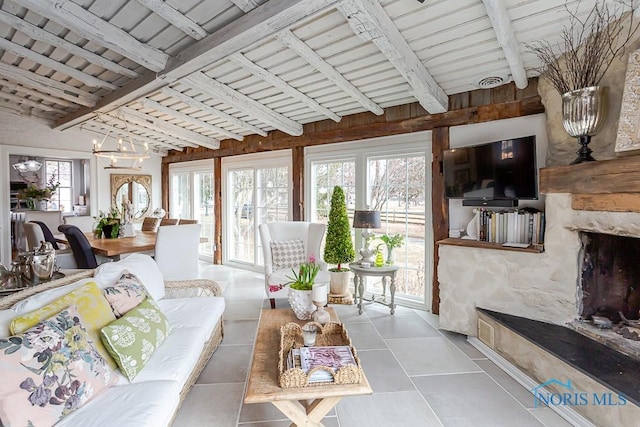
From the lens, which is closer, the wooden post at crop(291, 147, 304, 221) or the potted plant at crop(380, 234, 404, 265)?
the potted plant at crop(380, 234, 404, 265)

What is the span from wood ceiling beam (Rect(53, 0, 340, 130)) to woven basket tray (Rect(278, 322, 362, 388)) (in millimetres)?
2043

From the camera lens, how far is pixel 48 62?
3.75 metres

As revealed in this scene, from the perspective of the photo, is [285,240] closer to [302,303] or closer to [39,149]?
[302,303]

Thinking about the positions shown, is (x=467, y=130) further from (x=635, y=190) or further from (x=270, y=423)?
→ (x=270, y=423)

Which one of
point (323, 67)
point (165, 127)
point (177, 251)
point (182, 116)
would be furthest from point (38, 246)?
point (323, 67)

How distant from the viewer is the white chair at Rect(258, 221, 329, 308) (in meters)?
3.96

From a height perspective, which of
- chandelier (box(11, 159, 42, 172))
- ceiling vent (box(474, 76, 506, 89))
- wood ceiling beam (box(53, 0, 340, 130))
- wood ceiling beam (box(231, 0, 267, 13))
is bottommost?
chandelier (box(11, 159, 42, 172))

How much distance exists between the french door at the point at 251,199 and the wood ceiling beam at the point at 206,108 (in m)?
0.59

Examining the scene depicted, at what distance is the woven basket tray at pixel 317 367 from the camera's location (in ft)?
5.08

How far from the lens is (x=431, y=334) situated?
3326 mm

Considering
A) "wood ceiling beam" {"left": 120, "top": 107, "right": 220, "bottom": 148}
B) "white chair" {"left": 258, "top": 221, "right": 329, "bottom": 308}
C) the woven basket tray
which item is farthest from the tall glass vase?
"wood ceiling beam" {"left": 120, "top": 107, "right": 220, "bottom": 148}

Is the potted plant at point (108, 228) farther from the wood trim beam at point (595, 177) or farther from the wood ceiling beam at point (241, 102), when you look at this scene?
the wood trim beam at point (595, 177)

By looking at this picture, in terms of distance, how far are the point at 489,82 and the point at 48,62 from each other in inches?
183

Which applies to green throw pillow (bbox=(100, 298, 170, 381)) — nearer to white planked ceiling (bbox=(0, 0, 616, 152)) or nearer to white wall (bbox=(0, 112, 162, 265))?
white planked ceiling (bbox=(0, 0, 616, 152))
